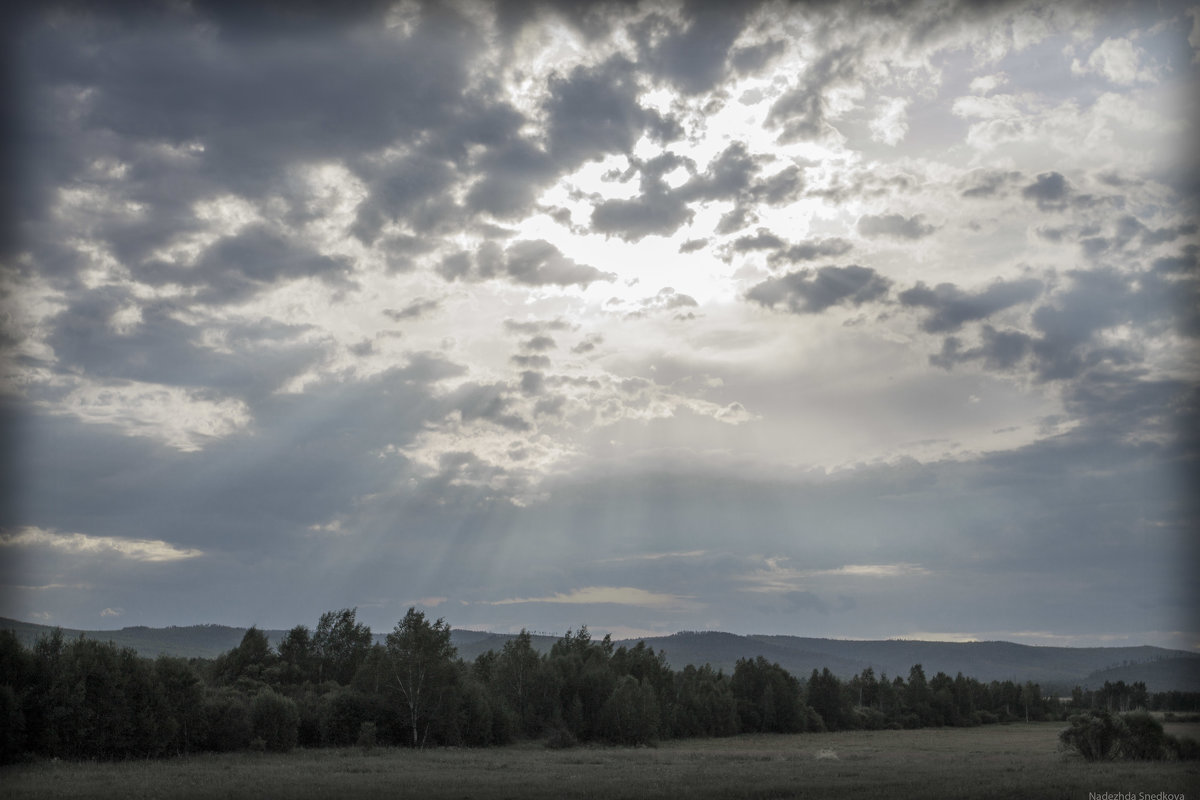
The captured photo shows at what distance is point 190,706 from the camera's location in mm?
60531

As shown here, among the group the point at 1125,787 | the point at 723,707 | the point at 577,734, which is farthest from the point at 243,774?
the point at 723,707

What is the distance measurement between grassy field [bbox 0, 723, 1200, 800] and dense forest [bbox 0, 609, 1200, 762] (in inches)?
159

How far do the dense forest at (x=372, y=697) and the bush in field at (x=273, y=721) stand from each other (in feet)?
0.33

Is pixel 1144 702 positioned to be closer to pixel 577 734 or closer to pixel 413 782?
pixel 577 734

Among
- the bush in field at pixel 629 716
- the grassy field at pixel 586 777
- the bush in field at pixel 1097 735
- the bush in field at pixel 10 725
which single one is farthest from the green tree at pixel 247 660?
the bush in field at pixel 1097 735

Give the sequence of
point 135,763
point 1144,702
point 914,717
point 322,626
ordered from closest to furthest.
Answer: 1. point 135,763
2. point 322,626
3. point 914,717
4. point 1144,702

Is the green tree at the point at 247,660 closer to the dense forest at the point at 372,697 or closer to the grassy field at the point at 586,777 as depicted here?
the dense forest at the point at 372,697

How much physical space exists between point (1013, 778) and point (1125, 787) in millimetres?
7356

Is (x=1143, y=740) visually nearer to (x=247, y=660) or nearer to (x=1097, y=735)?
(x=1097, y=735)

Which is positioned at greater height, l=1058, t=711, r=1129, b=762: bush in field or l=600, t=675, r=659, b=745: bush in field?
l=1058, t=711, r=1129, b=762: bush in field

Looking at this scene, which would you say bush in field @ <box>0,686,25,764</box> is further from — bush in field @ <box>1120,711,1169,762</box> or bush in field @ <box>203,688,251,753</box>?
bush in field @ <box>1120,711,1169,762</box>

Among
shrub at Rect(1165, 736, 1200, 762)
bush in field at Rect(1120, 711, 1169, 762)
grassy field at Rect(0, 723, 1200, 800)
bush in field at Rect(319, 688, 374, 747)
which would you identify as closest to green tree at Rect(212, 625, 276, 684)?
bush in field at Rect(319, 688, 374, 747)

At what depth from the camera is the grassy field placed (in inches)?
1454

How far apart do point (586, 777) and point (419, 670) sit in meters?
37.5
